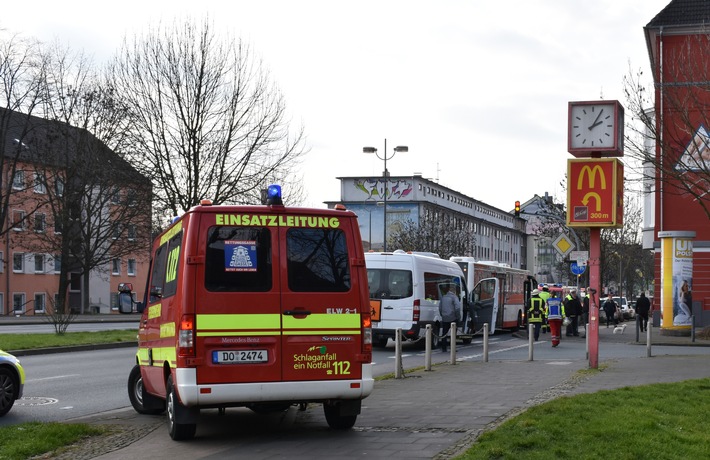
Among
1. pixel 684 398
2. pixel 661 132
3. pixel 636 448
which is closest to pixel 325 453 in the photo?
pixel 636 448

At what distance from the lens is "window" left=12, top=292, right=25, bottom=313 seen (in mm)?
71812

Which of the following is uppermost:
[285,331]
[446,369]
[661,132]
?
[661,132]

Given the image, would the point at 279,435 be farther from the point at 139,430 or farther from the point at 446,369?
the point at 446,369

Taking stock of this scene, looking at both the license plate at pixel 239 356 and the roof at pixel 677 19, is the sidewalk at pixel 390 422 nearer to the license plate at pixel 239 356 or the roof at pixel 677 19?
the license plate at pixel 239 356

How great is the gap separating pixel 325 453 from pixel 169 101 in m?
30.5

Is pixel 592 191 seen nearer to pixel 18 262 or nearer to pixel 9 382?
pixel 9 382

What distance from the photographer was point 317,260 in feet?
34.2

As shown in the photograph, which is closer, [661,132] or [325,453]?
[325,453]

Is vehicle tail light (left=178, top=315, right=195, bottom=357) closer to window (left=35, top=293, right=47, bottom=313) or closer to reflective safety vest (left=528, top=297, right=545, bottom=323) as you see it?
reflective safety vest (left=528, top=297, right=545, bottom=323)

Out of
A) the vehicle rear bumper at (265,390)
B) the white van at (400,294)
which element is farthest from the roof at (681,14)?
the vehicle rear bumper at (265,390)

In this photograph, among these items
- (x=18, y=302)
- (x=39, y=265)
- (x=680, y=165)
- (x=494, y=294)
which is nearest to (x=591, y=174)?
(x=680, y=165)

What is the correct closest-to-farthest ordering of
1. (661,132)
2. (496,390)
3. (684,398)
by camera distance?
1. (684,398)
2. (496,390)
3. (661,132)

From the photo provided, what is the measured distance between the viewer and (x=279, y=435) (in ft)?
34.0

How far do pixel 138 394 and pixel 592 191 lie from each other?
353 inches
